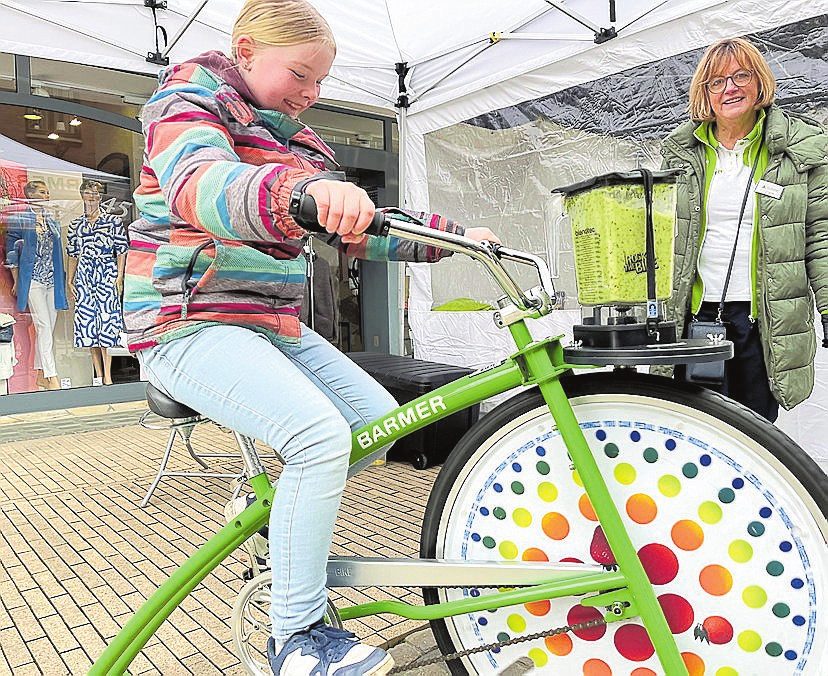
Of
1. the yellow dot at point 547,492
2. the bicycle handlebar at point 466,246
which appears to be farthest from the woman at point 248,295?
the yellow dot at point 547,492

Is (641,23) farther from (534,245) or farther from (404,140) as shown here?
(404,140)

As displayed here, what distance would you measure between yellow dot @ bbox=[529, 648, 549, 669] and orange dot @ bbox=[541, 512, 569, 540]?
0.88 feet

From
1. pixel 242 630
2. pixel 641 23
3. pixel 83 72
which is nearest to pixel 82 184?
pixel 83 72

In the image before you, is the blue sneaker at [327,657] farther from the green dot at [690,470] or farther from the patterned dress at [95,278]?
the patterned dress at [95,278]

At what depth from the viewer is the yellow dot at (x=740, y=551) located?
1394mm

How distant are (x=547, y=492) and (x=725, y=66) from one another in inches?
67.9

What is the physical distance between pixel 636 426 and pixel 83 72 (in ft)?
19.1

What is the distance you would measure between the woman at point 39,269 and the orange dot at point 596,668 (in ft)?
18.9

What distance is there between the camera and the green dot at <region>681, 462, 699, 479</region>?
1433mm

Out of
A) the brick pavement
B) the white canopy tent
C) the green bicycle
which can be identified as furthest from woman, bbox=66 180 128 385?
the green bicycle

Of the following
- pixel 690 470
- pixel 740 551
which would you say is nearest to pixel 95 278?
pixel 690 470

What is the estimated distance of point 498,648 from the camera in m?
1.60

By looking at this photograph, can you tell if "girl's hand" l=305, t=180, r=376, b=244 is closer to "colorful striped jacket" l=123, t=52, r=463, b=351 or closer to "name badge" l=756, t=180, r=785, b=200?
"colorful striped jacket" l=123, t=52, r=463, b=351

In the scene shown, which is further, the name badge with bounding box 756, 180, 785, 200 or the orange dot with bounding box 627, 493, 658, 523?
the name badge with bounding box 756, 180, 785, 200
